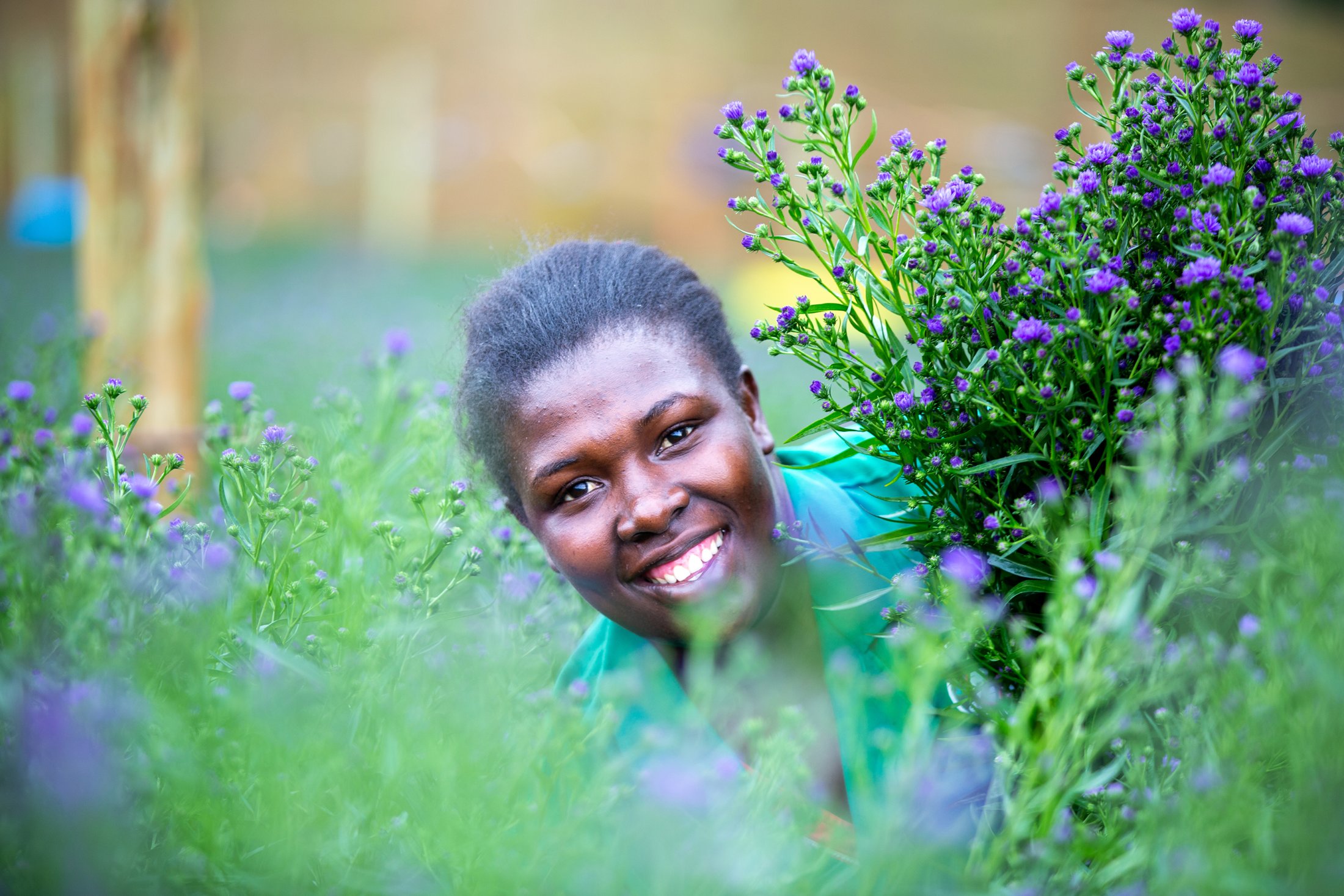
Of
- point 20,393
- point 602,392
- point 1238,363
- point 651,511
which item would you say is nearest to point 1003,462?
point 1238,363

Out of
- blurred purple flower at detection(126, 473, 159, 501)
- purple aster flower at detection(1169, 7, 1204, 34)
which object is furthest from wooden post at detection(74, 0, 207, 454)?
purple aster flower at detection(1169, 7, 1204, 34)

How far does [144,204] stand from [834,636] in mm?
2690

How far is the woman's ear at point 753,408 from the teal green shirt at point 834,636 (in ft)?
0.29

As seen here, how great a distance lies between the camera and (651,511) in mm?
1589

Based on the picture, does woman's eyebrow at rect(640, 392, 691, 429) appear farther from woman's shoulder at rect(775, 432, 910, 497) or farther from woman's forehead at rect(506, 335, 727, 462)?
woman's shoulder at rect(775, 432, 910, 497)

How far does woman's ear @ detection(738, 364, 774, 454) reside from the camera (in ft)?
6.23

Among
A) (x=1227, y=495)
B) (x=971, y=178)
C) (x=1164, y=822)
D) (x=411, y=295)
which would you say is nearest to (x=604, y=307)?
(x=971, y=178)

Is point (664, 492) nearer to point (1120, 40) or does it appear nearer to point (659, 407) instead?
point (659, 407)

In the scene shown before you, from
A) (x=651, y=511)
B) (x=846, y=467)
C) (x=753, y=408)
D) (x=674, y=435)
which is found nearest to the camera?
(x=651, y=511)

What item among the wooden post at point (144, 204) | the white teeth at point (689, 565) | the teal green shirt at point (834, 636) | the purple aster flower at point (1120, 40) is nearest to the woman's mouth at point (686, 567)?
the white teeth at point (689, 565)

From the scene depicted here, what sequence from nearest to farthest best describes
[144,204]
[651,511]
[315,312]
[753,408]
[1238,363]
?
[1238,363] → [651,511] → [753,408] → [144,204] → [315,312]

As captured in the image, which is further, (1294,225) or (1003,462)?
(1003,462)

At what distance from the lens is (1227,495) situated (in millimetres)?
1193

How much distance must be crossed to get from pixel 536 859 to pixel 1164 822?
21.4 inches
